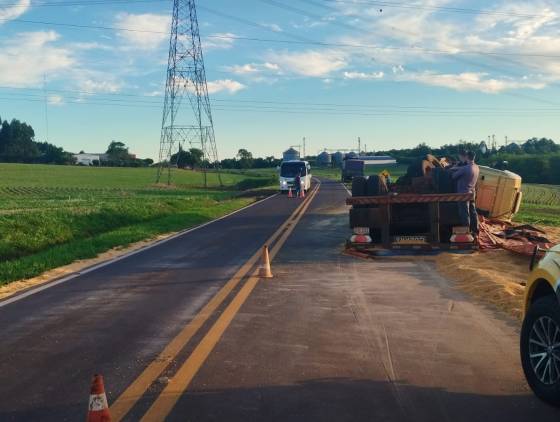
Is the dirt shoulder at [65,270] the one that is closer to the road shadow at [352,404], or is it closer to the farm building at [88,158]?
the road shadow at [352,404]

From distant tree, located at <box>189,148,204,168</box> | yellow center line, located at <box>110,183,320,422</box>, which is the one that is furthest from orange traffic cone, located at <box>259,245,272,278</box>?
distant tree, located at <box>189,148,204,168</box>

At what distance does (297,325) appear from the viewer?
6.78 meters

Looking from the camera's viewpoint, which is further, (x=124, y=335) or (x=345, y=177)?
(x=345, y=177)

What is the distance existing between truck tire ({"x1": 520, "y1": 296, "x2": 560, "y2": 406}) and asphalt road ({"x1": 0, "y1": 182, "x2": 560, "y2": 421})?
0.12 meters

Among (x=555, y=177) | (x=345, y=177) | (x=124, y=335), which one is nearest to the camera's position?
(x=124, y=335)

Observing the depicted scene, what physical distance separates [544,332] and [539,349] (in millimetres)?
155

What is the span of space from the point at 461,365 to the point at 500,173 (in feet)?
40.4

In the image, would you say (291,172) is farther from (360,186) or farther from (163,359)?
(163,359)

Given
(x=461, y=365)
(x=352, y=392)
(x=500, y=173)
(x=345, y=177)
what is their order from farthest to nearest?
(x=345, y=177) < (x=500, y=173) < (x=461, y=365) < (x=352, y=392)

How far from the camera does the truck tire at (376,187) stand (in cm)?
1303

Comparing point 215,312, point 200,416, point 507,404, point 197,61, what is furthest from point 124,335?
point 197,61

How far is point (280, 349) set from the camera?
5.81 metres

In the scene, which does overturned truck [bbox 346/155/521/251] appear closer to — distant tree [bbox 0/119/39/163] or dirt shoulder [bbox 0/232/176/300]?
dirt shoulder [bbox 0/232/176/300]

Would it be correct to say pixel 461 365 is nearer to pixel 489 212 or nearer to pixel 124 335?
pixel 124 335
